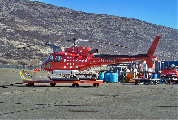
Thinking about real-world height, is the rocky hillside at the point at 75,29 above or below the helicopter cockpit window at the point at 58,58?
above

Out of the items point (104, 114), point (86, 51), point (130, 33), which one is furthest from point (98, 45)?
point (104, 114)

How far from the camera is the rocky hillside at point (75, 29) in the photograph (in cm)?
12838

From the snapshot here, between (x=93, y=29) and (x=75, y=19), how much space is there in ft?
65.3

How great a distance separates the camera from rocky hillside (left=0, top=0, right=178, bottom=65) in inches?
5054

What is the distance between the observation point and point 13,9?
16988 cm

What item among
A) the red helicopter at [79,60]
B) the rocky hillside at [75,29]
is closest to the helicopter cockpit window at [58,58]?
the red helicopter at [79,60]

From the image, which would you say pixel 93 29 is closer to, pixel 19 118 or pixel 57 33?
pixel 57 33

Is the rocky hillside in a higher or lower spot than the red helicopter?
higher

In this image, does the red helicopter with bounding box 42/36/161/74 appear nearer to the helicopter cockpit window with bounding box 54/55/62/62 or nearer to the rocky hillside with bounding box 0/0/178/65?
the helicopter cockpit window with bounding box 54/55/62/62

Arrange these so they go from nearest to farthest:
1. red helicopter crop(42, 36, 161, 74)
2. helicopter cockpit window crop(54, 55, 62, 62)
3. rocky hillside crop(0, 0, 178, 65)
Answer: red helicopter crop(42, 36, 161, 74) < helicopter cockpit window crop(54, 55, 62, 62) < rocky hillside crop(0, 0, 178, 65)

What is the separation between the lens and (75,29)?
16388 centimetres

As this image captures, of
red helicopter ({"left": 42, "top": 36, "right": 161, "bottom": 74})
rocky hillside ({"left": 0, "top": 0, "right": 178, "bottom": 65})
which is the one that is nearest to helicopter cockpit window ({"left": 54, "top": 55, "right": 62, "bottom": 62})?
red helicopter ({"left": 42, "top": 36, "right": 161, "bottom": 74})

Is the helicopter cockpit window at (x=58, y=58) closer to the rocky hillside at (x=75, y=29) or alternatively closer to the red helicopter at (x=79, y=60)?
the red helicopter at (x=79, y=60)

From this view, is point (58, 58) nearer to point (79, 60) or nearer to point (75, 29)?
point (79, 60)
